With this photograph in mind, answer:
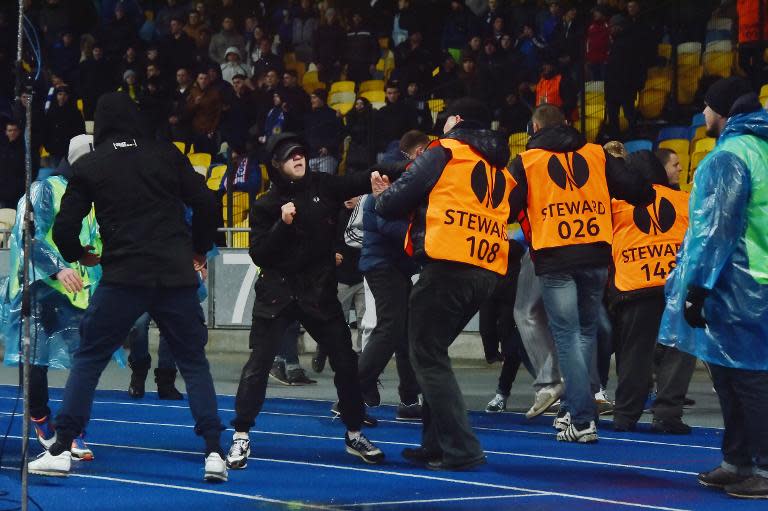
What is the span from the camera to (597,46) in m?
19.1

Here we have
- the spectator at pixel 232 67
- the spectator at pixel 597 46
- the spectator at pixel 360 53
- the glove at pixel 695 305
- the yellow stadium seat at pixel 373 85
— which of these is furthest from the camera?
the spectator at pixel 232 67

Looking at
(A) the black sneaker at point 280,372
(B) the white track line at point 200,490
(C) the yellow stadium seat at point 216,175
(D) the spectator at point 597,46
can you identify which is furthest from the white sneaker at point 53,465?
(C) the yellow stadium seat at point 216,175

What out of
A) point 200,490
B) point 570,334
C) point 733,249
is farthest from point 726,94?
point 200,490

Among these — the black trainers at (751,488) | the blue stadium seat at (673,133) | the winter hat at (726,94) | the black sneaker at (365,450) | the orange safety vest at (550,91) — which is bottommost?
the black sneaker at (365,450)

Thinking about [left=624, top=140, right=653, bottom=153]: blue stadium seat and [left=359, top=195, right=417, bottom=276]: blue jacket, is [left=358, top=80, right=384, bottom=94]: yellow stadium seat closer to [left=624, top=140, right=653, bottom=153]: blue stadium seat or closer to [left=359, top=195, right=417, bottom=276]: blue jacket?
[left=624, top=140, right=653, bottom=153]: blue stadium seat

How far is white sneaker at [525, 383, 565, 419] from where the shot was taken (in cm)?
1051

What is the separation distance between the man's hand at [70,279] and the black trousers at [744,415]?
3.60 metres

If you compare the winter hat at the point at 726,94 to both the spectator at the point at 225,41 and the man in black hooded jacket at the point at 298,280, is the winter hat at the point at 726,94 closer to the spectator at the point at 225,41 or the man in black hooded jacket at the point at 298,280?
the man in black hooded jacket at the point at 298,280

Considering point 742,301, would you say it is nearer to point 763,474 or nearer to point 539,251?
point 763,474

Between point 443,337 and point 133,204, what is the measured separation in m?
1.83

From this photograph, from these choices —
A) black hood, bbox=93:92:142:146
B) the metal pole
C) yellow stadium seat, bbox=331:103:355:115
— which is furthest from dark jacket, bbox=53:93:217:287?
yellow stadium seat, bbox=331:103:355:115

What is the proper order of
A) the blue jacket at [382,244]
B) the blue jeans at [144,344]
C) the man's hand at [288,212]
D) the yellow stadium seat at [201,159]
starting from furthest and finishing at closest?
the yellow stadium seat at [201,159], the blue jeans at [144,344], the blue jacket at [382,244], the man's hand at [288,212]

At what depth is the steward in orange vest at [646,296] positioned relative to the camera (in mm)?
10148

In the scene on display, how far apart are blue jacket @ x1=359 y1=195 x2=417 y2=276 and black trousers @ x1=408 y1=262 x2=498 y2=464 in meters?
2.31
